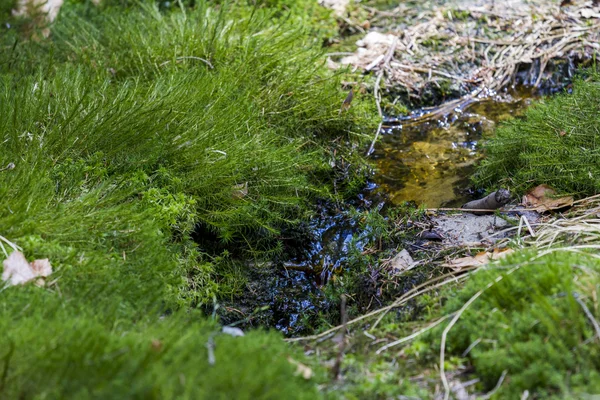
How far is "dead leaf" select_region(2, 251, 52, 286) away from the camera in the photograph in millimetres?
2096

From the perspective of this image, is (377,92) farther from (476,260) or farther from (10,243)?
(10,243)

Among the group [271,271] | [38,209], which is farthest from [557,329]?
[38,209]

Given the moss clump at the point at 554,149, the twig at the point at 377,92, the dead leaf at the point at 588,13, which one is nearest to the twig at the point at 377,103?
the twig at the point at 377,92

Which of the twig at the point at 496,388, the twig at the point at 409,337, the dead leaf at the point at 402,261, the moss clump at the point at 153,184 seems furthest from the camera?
the dead leaf at the point at 402,261

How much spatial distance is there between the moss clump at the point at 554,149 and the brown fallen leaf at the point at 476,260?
2.41 ft

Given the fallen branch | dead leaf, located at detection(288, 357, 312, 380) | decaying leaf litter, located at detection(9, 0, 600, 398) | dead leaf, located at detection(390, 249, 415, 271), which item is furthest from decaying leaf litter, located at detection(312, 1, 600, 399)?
dead leaf, located at detection(288, 357, 312, 380)

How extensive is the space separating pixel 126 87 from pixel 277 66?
122 cm

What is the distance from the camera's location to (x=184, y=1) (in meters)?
5.41

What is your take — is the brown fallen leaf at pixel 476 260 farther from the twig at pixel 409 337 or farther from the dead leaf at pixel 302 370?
the dead leaf at pixel 302 370

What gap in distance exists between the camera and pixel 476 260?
2.59m

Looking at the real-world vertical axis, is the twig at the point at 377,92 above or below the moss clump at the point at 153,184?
below

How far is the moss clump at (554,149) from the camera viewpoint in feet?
10.2

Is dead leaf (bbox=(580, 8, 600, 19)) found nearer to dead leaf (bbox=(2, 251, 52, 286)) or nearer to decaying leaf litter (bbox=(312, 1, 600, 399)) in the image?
decaying leaf litter (bbox=(312, 1, 600, 399))

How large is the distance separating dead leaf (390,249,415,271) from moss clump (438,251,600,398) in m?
0.77
